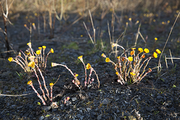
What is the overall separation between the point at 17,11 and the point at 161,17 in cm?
471

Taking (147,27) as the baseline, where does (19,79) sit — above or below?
below

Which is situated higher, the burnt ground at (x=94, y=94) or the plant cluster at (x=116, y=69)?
the plant cluster at (x=116, y=69)

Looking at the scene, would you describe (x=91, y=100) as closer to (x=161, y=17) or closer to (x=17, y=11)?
(x=161, y=17)

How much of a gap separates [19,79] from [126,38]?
7.95ft

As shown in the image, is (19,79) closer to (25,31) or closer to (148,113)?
(148,113)

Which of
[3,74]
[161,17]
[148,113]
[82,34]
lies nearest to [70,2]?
[82,34]

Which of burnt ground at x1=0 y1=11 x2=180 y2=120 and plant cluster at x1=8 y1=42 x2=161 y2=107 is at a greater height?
plant cluster at x1=8 y1=42 x2=161 y2=107

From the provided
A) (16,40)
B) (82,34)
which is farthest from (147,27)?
(16,40)

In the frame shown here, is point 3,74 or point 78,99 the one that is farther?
point 3,74

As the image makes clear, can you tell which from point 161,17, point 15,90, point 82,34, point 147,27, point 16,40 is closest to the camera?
point 15,90

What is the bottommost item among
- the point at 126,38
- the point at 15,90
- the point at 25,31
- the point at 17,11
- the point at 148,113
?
the point at 148,113

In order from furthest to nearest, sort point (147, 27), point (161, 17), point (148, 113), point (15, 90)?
point (161, 17), point (147, 27), point (15, 90), point (148, 113)

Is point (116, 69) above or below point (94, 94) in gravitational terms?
above

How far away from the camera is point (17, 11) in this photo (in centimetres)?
480
